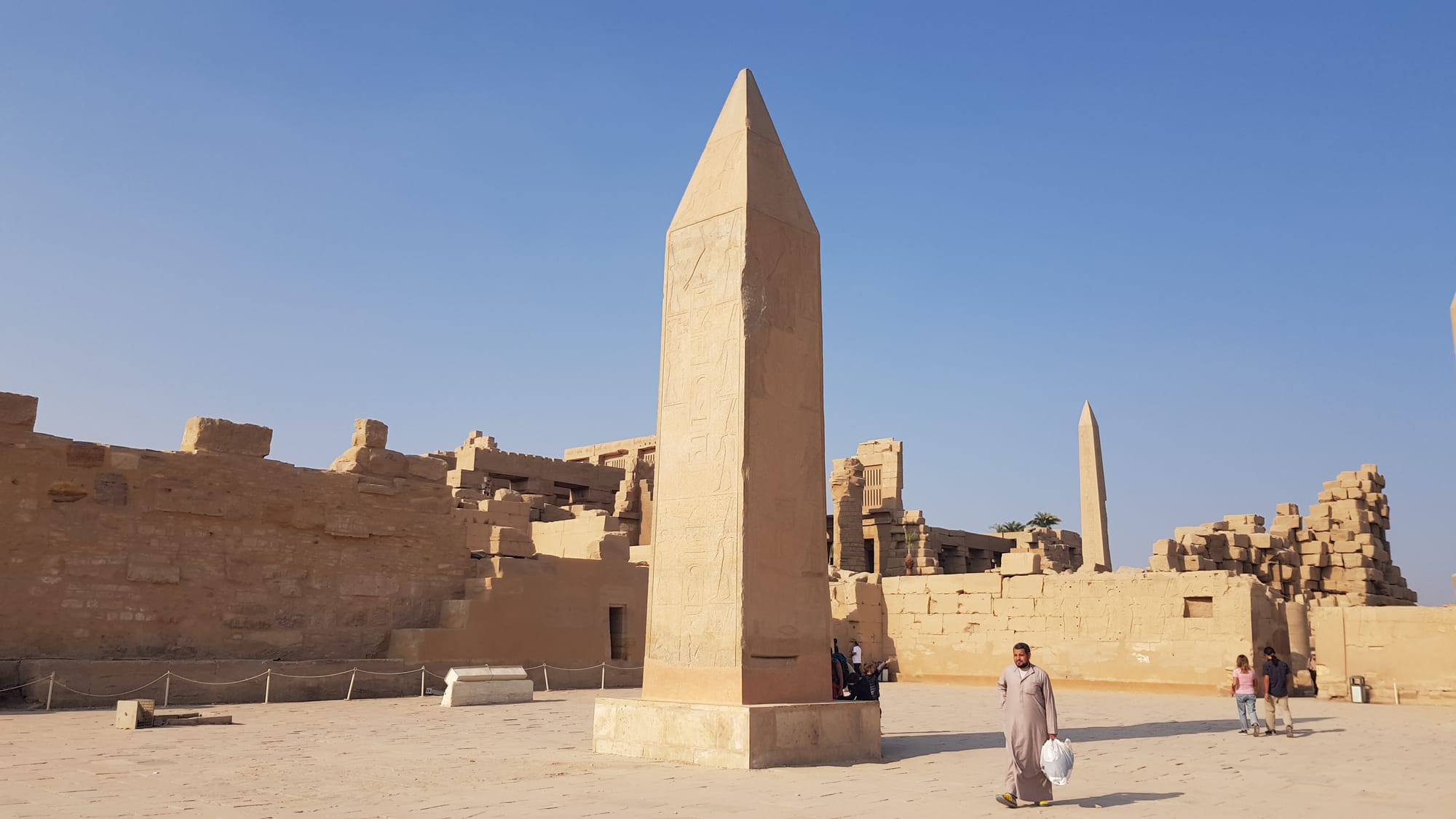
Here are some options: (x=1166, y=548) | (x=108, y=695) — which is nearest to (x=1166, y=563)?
(x=1166, y=548)

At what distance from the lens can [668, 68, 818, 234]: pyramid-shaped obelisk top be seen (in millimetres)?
7715

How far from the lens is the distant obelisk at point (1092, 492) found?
2227cm

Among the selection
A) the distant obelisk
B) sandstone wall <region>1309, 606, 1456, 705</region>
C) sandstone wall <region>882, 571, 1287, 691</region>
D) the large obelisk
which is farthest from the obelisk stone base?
the distant obelisk

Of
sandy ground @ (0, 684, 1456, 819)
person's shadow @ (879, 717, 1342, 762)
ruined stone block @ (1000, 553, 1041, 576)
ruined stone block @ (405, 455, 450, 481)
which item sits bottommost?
person's shadow @ (879, 717, 1342, 762)

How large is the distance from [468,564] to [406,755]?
7378 mm

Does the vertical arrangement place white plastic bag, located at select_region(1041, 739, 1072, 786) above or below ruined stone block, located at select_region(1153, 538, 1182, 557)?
below

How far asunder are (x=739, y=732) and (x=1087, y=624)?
1026 cm

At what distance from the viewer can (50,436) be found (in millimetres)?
10836

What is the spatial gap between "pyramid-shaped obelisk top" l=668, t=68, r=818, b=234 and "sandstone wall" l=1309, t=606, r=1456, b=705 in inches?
389

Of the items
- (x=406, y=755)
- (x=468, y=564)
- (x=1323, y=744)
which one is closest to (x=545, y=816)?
(x=406, y=755)

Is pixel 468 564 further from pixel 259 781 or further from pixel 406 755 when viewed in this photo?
pixel 259 781

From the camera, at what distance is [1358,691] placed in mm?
13164

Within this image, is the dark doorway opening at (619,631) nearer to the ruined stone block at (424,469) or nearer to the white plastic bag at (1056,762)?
the ruined stone block at (424,469)

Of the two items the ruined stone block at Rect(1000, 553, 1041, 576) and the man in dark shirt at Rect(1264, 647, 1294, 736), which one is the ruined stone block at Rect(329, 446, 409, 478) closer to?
the ruined stone block at Rect(1000, 553, 1041, 576)
